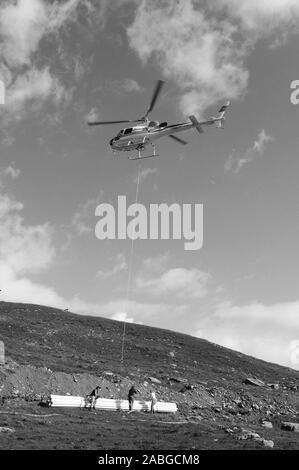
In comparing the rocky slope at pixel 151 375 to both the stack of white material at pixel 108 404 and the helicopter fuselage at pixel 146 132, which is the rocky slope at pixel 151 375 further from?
the helicopter fuselage at pixel 146 132

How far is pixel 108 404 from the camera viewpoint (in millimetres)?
32531

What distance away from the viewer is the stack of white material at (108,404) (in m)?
30.7

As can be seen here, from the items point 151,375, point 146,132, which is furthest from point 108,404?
point 146,132

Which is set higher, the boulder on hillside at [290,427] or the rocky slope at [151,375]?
the rocky slope at [151,375]

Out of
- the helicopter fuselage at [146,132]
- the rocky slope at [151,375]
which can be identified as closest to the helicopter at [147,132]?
the helicopter fuselage at [146,132]

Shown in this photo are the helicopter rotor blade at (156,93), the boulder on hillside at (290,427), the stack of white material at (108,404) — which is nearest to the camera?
the stack of white material at (108,404)

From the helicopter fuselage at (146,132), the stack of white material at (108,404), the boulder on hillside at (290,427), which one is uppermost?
the helicopter fuselage at (146,132)

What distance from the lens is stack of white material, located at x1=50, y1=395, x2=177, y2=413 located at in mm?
30672

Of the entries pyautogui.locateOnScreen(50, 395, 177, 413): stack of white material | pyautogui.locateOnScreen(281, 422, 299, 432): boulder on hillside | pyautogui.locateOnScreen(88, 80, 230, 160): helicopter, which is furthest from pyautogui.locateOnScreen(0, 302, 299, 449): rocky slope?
pyautogui.locateOnScreen(88, 80, 230, 160): helicopter

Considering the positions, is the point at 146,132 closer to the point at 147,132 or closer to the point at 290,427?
the point at 147,132

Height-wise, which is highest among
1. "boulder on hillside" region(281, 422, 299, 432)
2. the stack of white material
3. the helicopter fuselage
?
the helicopter fuselage

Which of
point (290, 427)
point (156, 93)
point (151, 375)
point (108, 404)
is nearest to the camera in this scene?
point (290, 427)

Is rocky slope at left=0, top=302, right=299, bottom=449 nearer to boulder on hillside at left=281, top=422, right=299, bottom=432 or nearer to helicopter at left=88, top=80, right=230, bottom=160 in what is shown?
boulder on hillside at left=281, top=422, right=299, bottom=432
